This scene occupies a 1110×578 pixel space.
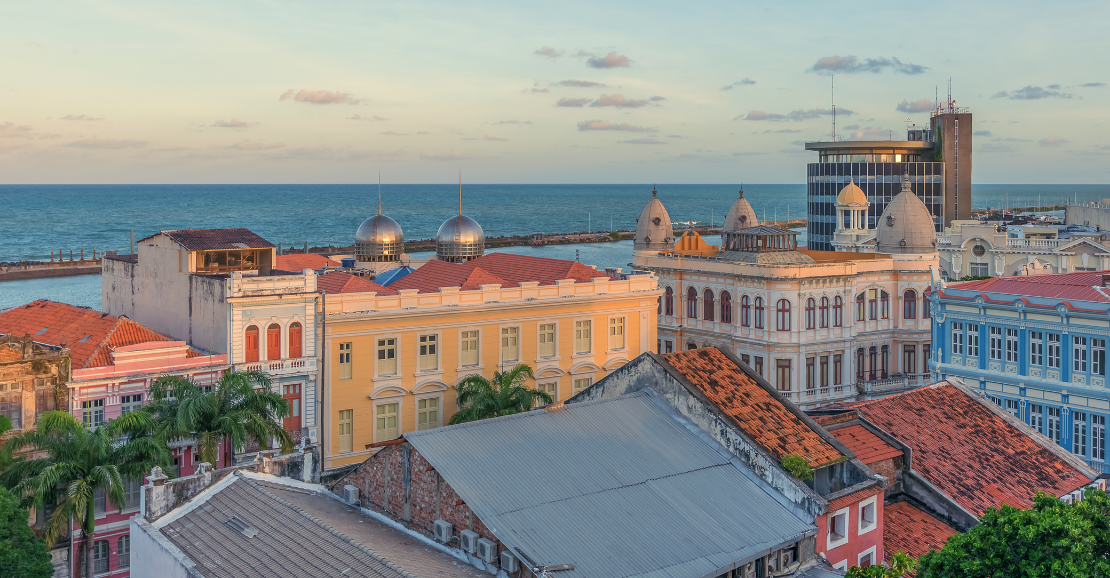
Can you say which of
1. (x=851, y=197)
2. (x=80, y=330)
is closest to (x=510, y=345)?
(x=80, y=330)

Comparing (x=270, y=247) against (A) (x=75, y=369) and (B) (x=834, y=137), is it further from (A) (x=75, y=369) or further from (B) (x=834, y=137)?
(B) (x=834, y=137)

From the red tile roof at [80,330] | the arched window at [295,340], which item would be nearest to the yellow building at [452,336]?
the arched window at [295,340]

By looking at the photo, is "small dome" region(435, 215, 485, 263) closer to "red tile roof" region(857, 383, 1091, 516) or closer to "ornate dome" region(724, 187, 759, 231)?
"ornate dome" region(724, 187, 759, 231)

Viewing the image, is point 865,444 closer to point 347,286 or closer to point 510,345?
point 510,345

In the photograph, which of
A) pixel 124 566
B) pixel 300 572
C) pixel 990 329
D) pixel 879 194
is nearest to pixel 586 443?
pixel 300 572

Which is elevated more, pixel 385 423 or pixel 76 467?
pixel 76 467

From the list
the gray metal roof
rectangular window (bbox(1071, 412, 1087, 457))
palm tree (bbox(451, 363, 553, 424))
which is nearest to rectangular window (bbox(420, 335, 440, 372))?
palm tree (bbox(451, 363, 553, 424))

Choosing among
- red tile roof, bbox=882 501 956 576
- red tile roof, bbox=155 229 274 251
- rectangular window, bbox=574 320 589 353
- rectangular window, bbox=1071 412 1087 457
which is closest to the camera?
red tile roof, bbox=882 501 956 576
